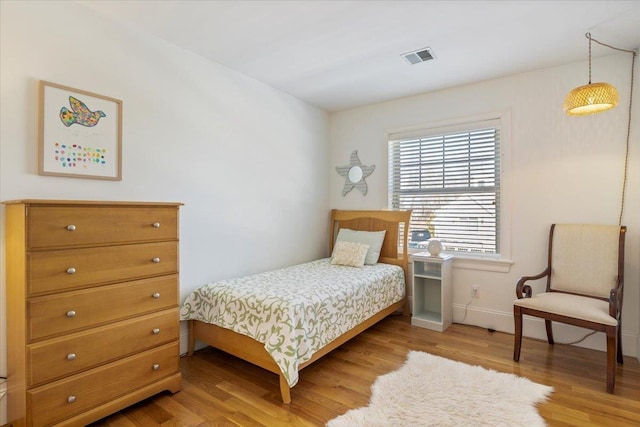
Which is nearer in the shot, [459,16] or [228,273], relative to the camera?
[459,16]

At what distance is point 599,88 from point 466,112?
1.30 m

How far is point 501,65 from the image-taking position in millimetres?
2963

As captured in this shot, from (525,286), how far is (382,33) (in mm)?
2363

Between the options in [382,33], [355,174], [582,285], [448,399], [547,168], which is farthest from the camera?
[355,174]

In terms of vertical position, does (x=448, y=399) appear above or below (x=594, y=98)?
below

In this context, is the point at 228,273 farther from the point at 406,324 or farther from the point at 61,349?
the point at 406,324

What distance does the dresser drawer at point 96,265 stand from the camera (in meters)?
1.61

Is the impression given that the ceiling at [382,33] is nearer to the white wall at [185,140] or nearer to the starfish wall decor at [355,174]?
the white wall at [185,140]

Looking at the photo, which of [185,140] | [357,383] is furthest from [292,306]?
[185,140]

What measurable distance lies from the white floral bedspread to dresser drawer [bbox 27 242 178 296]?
0.53 meters

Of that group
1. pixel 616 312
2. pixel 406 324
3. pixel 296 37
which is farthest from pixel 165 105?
pixel 616 312

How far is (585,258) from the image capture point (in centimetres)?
269

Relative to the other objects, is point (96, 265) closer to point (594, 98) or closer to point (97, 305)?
point (97, 305)

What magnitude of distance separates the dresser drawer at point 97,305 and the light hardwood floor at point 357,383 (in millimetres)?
614
